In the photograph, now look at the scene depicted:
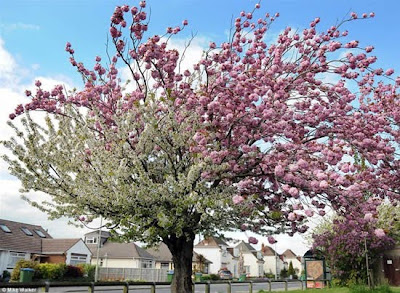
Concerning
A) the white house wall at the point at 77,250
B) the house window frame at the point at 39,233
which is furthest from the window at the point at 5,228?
the white house wall at the point at 77,250

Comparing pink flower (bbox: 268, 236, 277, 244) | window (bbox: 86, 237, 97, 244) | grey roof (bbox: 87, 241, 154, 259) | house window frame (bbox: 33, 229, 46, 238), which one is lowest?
grey roof (bbox: 87, 241, 154, 259)

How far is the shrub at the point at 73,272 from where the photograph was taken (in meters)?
35.6

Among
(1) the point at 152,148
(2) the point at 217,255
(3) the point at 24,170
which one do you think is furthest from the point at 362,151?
(2) the point at 217,255

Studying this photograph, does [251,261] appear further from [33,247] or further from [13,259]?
[13,259]

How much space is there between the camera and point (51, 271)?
33.4 m

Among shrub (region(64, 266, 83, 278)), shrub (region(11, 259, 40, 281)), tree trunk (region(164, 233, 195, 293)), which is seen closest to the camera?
tree trunk (region(164, 233, 195, 293))

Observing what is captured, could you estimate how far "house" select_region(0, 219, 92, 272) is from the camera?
117 feet

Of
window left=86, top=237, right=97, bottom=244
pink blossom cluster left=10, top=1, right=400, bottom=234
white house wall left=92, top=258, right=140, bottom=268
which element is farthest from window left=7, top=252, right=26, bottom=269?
pink blossom cluster left=10, top=1, right=400, bottom=234

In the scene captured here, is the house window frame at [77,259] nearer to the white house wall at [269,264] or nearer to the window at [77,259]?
the window at [77,259]

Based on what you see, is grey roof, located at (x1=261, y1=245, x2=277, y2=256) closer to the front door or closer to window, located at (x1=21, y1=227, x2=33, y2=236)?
window, located at (x1=21, y1=227, x2=33, y2=236)

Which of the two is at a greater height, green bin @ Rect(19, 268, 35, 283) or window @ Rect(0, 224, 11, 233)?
window @ Rect(0, 224, 11, 233)

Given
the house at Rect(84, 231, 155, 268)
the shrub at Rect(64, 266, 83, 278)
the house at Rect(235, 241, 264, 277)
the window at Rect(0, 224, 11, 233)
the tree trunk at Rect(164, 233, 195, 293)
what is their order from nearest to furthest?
the tree trunk at Rect(164, 233, 195, 293)
the shrub at Rect(64, 266, 83, 278)
the window at Rect(0, 224, 11, 233)
the house at Rect(84, 231, 155, 268)
the house at Rect(235, 241, 264, 277)

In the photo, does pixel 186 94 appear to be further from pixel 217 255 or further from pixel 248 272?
pixel 248 272

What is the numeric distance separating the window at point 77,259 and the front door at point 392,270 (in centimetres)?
3201
